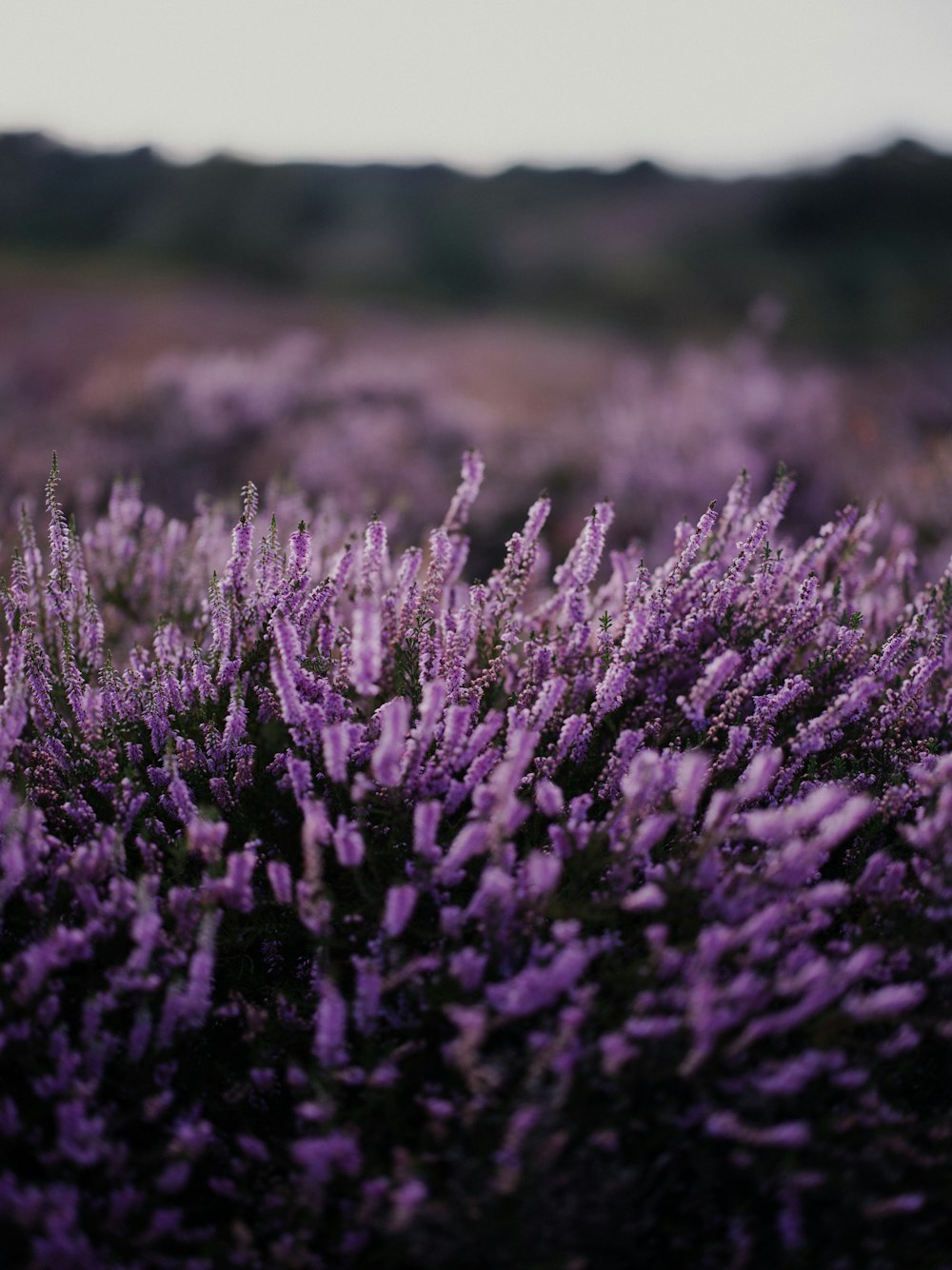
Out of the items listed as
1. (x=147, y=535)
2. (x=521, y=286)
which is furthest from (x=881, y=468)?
(x=521, y=286)

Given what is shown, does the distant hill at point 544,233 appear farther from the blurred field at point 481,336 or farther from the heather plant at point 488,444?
the heather plant at point 488,444

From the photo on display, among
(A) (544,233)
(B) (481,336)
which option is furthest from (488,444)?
(A) (544,233)

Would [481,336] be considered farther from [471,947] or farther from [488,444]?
[471,947]

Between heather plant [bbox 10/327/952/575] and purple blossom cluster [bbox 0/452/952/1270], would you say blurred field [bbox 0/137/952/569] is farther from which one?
purple blossom cluster [bbox 0/452/952/1270]

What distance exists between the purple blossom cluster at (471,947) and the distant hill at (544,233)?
2143 cm

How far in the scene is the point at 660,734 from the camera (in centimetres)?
214

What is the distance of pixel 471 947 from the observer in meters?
1.61

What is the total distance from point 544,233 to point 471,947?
110 feet

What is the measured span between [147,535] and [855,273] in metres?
30.0

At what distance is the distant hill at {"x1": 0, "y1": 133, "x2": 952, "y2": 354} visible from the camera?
25438 millimetres

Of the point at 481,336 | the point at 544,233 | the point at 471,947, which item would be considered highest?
the point at 544,233

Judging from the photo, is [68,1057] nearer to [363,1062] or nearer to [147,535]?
[363,1062]

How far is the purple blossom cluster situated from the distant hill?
21.4 meters

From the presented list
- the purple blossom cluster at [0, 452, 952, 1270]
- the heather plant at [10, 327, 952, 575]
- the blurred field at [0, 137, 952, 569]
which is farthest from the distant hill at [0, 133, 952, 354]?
the purple blossom cluster at [0, 452, 952, 1270]
